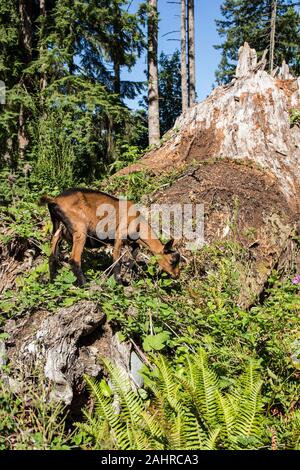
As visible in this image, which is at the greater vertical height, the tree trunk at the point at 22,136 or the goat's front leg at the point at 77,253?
the tree trunk at the point at 22,136

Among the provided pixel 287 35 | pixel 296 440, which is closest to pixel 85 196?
pixel 296 440

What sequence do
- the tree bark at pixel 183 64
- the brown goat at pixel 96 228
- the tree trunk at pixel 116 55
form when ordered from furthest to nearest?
the tree bark at pixel 183 64 < the tree trunk at pixel 116 55 < the brown goat at pixel 96 228

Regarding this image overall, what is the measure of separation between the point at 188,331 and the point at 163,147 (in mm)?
6820

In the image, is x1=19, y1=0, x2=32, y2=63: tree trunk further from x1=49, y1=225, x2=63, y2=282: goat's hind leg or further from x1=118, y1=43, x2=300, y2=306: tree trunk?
x1=49, y1=225, x2=63, y2=282: goat's hind leg

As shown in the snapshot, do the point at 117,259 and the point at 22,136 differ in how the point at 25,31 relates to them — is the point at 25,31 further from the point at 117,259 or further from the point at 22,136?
the point at 117,259

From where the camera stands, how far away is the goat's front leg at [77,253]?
5.75 m

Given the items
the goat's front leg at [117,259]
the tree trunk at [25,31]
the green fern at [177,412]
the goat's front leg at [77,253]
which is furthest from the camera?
the tree trunk at [25,31]

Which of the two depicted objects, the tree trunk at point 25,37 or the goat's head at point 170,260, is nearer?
the goat's head at point 170,260

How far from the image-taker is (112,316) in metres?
4.53

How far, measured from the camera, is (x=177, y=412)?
3.81 metres
